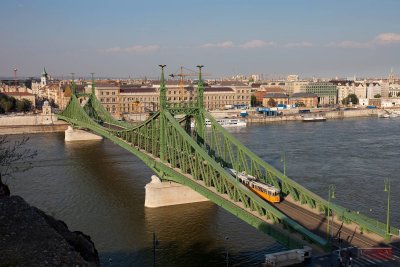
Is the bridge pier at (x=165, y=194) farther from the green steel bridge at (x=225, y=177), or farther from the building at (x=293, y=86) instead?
A: the building at (x=293, y=86)

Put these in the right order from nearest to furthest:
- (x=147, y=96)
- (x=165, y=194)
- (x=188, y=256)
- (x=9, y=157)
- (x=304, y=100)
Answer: (x=9, y=157) < (x=188, y=256) < (x=165, y=194) < (x=147, y=96) < (x=304, y=100)

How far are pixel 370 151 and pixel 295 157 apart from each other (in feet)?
26.6

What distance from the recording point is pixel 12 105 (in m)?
79.9

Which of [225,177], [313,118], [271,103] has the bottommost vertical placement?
[313,118]

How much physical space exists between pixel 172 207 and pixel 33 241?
16.3 meters

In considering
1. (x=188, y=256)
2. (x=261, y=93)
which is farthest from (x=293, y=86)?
(x=188, y=256)

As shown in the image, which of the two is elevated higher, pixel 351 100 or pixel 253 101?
pixel 253 101

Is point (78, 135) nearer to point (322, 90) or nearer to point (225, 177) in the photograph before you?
point (225, 177)

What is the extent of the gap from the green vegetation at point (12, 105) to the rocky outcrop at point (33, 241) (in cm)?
7073

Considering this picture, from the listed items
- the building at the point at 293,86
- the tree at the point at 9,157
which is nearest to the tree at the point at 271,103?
the building at the point at 293,86

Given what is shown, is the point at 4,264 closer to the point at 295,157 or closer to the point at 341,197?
the point at 341,197

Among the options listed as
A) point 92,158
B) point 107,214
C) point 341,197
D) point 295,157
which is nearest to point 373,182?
point 341,197

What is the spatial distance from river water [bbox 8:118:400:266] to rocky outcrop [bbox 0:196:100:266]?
7.85m

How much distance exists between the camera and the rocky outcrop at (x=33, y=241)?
9.12 m
